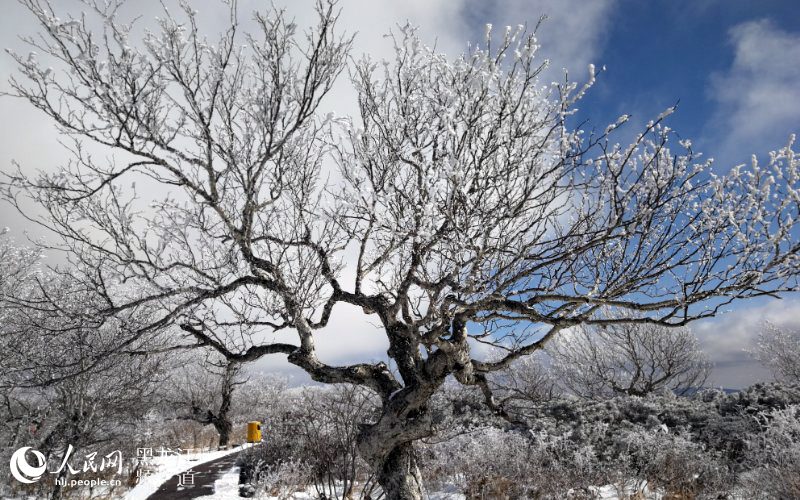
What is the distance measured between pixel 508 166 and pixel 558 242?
1.15m

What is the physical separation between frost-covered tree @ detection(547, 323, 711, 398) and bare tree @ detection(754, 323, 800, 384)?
9.46 metres

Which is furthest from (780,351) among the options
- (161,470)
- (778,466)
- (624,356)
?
(161,470)

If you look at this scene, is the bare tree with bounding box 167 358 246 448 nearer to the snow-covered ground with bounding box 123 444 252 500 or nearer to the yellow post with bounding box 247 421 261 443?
the snow-covered ground with bounding box 123 444 252 500

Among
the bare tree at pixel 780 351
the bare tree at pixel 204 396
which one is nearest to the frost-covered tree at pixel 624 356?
the bare tree at pixel 780 351

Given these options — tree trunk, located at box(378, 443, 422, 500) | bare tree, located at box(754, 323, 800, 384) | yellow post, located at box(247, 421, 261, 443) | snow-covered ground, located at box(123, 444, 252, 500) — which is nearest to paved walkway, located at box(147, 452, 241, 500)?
snow-covered ground, located at box(123, 444, 252, 500)

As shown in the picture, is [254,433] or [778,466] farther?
[254,433]

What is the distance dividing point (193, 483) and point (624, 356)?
17.4m

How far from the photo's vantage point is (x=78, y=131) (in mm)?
4043

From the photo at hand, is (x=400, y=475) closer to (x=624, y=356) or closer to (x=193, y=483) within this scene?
(x=193, y=483)

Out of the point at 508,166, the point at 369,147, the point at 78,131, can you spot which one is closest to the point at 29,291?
the point at 78,131

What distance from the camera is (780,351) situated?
26.1 metres

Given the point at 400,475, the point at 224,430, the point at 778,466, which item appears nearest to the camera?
the point at 400,475

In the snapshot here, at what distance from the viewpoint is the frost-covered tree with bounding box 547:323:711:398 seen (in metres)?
18.8

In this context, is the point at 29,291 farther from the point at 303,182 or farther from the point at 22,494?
the point at 303,182
